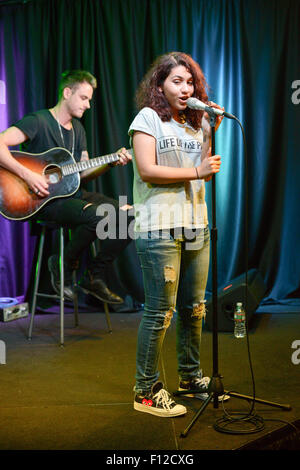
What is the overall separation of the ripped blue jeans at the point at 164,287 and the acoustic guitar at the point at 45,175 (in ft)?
4.59

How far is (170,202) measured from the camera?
2.13 meters

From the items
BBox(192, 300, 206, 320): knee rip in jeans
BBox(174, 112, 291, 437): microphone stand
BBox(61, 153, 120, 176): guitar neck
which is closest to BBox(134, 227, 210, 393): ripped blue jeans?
BBox(192, 300, 206, 320): knee rip in jeans

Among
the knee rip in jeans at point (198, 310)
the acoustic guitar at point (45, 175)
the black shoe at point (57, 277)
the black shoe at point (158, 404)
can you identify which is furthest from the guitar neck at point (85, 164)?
the black shoe at point (158, 404)

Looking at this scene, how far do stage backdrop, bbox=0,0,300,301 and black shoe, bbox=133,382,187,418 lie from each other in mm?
2427

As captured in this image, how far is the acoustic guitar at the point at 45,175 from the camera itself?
133 inches

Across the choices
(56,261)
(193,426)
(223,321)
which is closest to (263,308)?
(223,321)

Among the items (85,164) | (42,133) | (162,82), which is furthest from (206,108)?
(42,133)

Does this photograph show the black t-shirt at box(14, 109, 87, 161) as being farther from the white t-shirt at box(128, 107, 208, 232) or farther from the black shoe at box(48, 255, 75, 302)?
the white t-shirt at box(128, 107, 208, 232)

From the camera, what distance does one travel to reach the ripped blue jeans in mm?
2113

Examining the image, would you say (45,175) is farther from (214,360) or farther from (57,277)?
(214,360)

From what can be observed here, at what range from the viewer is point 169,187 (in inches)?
84.2

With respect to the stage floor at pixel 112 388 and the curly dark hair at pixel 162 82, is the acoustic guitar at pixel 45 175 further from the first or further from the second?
the curly dark hair at pixel 162 82

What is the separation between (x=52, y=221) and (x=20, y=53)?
200 cm

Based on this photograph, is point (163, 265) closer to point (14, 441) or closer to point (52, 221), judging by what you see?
point (14, 441)
